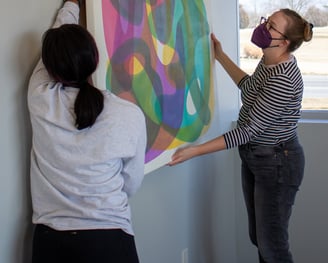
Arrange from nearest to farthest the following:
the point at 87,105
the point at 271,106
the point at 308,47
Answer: the point at 87,105, the point at 271,106, the point at 308,47

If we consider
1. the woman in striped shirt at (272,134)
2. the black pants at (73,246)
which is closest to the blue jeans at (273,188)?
the woman in striped shirt at (272,134)

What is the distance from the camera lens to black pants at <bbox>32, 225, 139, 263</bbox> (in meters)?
1.32

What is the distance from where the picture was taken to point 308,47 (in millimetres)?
2711

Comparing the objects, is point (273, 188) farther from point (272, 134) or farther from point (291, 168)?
point (272, 134)

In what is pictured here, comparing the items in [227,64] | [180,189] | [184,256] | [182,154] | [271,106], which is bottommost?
[184,256]

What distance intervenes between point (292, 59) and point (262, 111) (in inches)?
10.2

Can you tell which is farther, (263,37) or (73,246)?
(263,37)

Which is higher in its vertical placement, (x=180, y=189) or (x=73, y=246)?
(x=73, y=246)

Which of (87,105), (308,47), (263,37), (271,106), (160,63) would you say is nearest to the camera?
(87,105)

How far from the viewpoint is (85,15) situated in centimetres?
152

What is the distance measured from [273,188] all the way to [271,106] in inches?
14.3

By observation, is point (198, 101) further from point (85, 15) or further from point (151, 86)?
point (85, 15)

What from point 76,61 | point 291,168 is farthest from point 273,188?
point 76,61

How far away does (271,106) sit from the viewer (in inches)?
76.1
